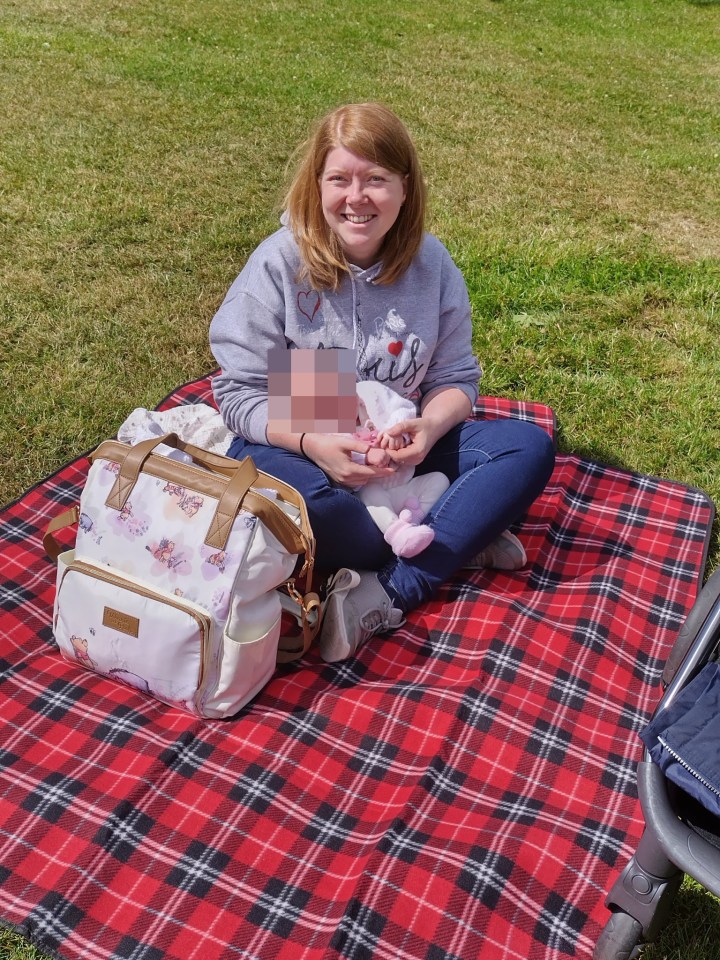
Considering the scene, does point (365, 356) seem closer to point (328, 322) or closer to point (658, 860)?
point (328, 322)

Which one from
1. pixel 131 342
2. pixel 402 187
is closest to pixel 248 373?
pixel 402 187

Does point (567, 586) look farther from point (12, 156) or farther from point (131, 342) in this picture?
point (12, 156)

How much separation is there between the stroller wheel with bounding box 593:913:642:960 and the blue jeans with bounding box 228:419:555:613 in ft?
3.71

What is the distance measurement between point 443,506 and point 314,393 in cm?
56

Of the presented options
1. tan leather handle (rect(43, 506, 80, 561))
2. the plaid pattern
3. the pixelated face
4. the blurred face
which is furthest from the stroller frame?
tan leather handle (rect(43, 506, 80, 561))

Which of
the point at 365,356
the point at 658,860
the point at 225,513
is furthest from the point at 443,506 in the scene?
the point at 658,860

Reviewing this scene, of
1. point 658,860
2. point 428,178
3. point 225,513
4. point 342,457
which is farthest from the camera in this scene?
point 428,178

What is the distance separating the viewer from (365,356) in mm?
2900

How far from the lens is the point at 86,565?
2.40 m

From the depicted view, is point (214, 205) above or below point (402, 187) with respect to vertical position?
below

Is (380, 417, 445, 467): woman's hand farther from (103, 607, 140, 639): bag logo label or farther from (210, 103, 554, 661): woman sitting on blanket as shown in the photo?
(103, 607, 140, 639): bag logo label

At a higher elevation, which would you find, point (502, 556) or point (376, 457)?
point (376, 457)

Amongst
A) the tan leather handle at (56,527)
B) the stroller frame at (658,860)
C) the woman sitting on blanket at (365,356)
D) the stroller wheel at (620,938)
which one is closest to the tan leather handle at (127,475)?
the tan leather handle at (56,527)

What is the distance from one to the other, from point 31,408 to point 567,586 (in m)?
2.29
